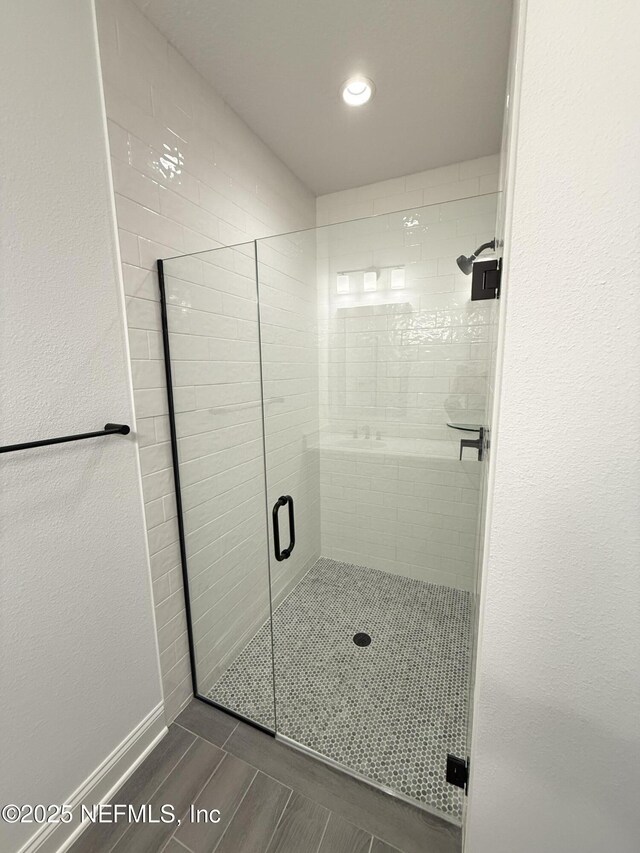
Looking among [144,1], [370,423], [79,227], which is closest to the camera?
[79,227]

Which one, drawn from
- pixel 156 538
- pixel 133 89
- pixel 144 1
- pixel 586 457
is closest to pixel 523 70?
pixel 586 457

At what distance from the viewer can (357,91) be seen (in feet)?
4.63

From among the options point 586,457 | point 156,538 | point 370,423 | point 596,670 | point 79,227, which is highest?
point 79,227

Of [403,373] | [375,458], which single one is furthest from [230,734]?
[403,373]

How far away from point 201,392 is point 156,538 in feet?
1.95

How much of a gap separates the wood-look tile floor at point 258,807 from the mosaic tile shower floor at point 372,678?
64 mm

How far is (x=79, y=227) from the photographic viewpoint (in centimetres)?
94

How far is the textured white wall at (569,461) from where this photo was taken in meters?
0.45

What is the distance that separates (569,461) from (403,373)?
1.49 m

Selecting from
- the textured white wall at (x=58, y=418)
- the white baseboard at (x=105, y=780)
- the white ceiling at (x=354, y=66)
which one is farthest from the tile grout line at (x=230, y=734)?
the white ceiling at (x=354, y=66)

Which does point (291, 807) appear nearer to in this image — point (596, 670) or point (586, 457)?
point (596, 670)

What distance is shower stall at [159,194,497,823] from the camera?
1324 millimetres

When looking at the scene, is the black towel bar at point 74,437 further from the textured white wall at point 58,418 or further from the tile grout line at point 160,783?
the tile grout line at point 160,783

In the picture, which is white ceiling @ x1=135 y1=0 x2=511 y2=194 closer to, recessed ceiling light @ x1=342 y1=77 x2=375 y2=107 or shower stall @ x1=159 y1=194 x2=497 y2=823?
recessed ceiling light @ x1=342 y1=77 x2=375 y2=107
